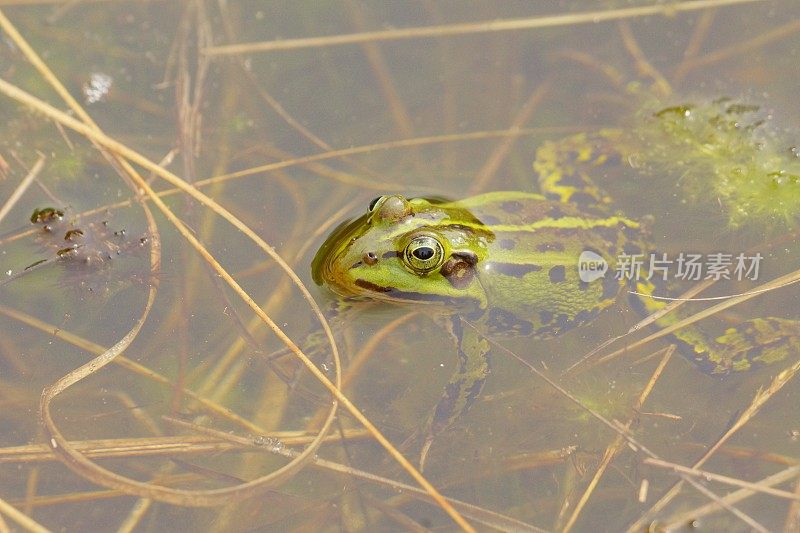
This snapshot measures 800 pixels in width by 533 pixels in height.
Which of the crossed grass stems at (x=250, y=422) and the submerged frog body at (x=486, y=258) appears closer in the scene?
the crossed grass stems at (x=250, y=422)

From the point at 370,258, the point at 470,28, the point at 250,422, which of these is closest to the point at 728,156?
the point at 470,28

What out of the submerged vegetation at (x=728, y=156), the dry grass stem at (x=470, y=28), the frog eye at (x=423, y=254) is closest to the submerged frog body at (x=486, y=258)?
the frog eye at (x=423, y=254)

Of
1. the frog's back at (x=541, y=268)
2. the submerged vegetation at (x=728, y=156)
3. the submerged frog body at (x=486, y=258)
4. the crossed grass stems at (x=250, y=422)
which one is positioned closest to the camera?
the crossed grass stems at (x=250, y=422)

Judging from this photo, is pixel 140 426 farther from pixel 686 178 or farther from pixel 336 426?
pixel 686 178

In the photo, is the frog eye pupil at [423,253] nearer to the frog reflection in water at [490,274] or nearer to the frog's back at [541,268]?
the frog reflection in water at [490,274]

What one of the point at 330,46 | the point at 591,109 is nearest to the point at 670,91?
the point at 591,109

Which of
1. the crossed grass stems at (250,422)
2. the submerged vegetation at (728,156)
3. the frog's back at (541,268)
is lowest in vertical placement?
the crossed grass stems at (250,422)

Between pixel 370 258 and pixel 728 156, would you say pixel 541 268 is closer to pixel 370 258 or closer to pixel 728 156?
pixel 370 258
